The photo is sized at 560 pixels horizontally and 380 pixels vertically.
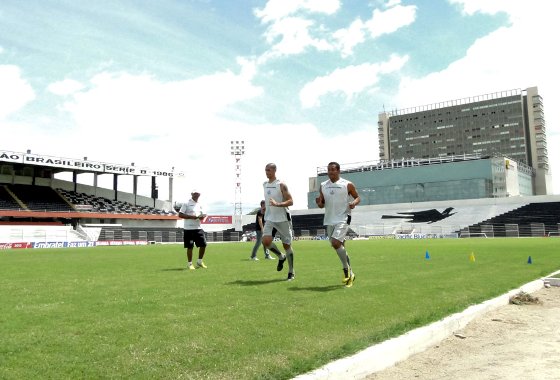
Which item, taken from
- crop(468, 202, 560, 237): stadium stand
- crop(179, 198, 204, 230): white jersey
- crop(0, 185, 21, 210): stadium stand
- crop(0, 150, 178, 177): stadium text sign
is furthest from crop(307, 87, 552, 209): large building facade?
crop(179, 198, 204, 230): white jersey

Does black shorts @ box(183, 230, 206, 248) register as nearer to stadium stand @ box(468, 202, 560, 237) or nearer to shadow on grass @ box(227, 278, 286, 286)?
shadow on grass @ box(227, 278, 286, 286)

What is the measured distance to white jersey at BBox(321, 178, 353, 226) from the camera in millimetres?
8477

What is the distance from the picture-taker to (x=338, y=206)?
28.0 ft

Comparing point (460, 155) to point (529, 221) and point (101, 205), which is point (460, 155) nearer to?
point (529, 221)

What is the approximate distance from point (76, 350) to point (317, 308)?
298 cm

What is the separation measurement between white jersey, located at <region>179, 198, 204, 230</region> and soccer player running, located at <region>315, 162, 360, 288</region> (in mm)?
4642

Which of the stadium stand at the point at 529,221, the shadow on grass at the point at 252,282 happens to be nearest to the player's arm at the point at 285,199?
the shadow on grass at the point at 252,282

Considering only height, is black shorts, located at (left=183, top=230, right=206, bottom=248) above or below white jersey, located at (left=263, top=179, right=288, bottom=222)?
below

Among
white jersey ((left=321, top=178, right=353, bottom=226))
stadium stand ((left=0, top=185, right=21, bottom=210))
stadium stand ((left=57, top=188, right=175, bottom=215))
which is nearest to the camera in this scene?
white jersey ((left=321, top=178, right=353, bottom=226))

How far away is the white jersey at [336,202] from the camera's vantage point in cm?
848

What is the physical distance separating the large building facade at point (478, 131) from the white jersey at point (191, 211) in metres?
134

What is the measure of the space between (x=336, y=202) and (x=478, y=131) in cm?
15440

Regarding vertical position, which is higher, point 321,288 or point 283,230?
point 283,230

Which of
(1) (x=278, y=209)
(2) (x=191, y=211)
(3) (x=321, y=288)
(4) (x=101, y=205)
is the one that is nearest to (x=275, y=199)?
(1) (x=278, y=209)
